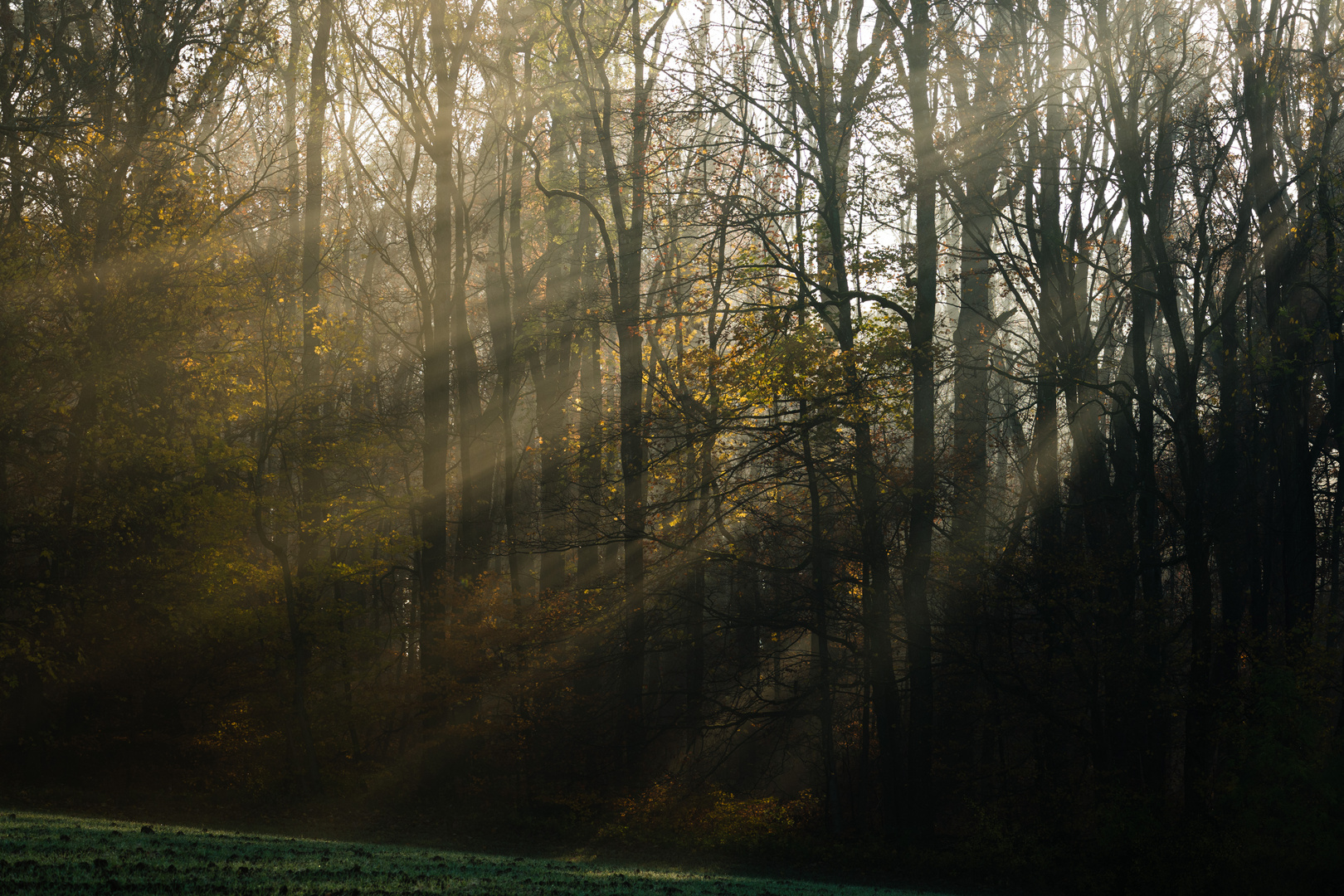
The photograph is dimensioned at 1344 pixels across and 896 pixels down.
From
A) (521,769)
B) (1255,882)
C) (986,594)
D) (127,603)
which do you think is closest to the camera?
(1255,882)

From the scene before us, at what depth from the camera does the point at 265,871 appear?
6809mm

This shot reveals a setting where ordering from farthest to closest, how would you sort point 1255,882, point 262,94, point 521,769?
point 262,94 → point 521,769 → point 1255,882

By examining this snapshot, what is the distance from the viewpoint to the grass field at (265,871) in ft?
19.1

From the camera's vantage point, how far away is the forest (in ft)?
46.1

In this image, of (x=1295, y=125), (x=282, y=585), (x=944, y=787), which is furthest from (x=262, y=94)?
(x=1295, y=125)

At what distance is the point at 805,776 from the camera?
20.1 metres

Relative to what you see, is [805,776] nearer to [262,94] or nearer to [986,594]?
[986,594]

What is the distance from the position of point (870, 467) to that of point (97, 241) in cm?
1316

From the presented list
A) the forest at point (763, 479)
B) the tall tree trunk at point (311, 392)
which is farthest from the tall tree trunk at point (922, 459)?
the tall tree trunk at point (311, 392)

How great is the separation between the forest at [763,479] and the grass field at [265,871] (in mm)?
5323

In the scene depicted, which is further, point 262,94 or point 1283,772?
point 262,94

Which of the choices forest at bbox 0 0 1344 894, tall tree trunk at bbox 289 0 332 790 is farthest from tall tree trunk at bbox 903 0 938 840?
tall tree trunk at bbox 289 0 332 790

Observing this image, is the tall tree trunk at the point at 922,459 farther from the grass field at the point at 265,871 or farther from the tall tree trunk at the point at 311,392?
the tall tree trunk at the point at 311,392

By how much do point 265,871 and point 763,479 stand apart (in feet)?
29.5
